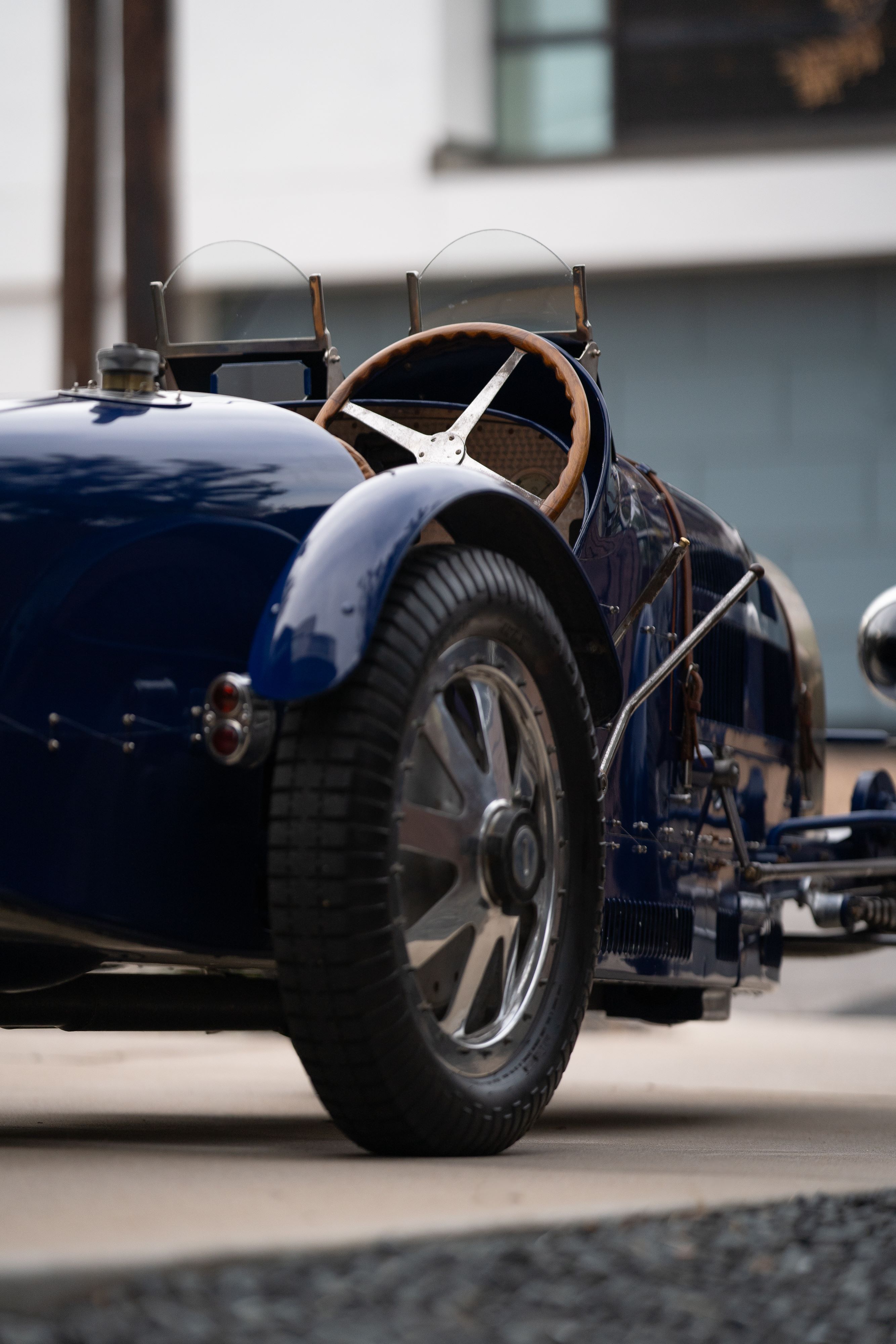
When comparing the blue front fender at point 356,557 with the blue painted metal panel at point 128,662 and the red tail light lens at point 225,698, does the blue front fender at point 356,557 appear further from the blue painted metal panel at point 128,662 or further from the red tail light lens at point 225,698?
the blue painted metal panel at point 128,662

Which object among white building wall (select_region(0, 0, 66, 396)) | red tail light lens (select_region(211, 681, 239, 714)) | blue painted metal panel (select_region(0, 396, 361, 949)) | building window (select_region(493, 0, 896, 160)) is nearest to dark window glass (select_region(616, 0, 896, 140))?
building window (select_region(493, 0, 896, 160))

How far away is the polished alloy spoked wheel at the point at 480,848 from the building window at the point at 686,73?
9.59 meters

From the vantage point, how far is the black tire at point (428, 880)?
257cm

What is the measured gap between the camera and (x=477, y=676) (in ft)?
9.89

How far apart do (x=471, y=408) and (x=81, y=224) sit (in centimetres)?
614

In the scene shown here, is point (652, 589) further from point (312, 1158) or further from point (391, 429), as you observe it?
point (312, 1158)

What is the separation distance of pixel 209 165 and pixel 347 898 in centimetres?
1056

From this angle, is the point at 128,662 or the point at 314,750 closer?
the point at 314,750

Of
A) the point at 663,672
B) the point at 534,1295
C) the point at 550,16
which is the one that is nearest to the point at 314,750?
the point at 534,1295

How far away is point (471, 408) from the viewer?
3.99 metres

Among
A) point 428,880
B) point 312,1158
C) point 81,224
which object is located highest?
point 81,224

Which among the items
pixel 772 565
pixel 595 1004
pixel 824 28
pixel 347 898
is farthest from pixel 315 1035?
pixel 824 28

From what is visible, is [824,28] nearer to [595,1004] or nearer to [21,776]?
[595,1004]

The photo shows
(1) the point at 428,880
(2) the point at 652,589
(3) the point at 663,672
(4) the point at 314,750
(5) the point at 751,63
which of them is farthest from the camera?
(5) the point at 751,63
